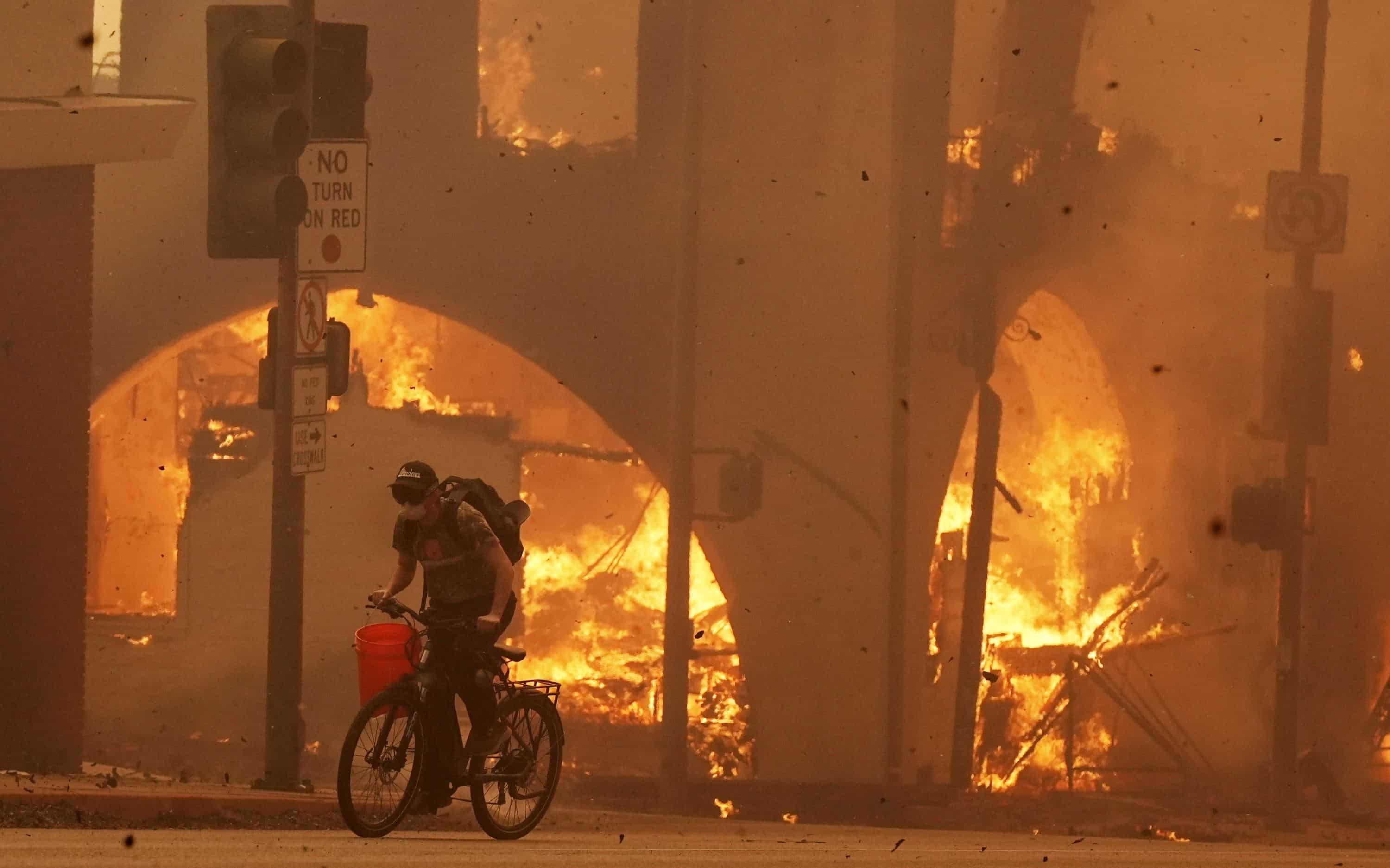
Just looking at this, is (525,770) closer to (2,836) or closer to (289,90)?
(2,836)

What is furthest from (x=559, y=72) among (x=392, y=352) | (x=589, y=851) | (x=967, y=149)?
(x=589, y=851)

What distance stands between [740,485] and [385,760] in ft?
28.6

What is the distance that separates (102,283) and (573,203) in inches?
200

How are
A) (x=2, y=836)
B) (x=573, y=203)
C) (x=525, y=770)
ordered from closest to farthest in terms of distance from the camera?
(x=2, y=836) < (x=525, y=770) < (x=573, y=203)

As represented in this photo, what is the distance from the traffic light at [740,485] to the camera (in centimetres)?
1589

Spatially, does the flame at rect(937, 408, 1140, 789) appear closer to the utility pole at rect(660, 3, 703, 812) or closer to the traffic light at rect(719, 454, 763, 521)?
the traffic light at rect(719, 454, 763, 521)

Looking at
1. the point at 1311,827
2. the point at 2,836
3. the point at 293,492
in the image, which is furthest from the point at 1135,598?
the point at 2,836

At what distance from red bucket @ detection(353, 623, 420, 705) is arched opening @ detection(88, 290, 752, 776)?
9067 millimetres

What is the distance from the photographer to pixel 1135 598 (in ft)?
59.6

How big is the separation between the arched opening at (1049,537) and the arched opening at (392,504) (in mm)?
2433

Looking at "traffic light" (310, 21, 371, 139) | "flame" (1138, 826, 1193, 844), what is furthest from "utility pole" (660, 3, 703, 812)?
"traffic light" (310, 21, 371, 139)

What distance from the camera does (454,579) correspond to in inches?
303

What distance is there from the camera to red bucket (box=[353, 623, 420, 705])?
8461mm

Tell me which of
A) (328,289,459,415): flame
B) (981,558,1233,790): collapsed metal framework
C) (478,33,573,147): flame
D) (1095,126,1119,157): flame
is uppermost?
(478,33,573,147): flame
